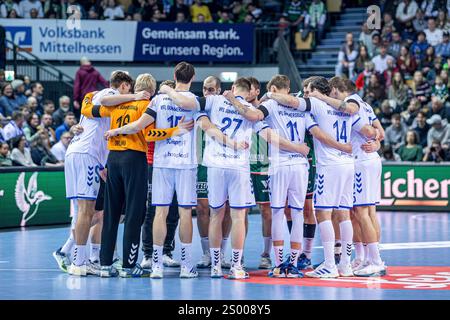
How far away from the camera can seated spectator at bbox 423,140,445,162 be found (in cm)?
2172

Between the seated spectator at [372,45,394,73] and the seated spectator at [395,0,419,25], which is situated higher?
the seated spectator at [395,0,419,25]

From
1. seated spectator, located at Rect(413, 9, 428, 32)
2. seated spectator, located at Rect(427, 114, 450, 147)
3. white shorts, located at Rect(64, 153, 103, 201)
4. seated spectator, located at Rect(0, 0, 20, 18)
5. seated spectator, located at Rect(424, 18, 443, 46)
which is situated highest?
seated spectator, located at Rect(0, 0, 20, 18)

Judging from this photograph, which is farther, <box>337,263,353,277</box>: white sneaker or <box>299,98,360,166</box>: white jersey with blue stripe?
<box>337,263,353,277</box>: white sneaker

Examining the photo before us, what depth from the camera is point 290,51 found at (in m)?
26.9

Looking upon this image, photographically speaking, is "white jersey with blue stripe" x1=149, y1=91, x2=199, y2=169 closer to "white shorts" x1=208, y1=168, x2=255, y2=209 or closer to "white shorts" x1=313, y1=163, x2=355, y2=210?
"white shorts" x1=208, y1=168, x2=255, y2=209

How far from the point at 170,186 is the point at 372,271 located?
2.54 m

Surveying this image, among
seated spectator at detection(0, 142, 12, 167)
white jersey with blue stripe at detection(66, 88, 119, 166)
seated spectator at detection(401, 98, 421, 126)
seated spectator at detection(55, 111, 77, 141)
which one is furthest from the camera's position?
seated spectator at detection(401, 98, 421, 126)

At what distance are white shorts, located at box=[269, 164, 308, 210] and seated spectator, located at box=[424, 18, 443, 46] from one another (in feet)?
45.7

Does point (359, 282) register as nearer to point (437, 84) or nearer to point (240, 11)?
point (437, 84)

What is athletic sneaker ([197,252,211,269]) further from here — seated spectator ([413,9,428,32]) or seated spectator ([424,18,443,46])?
seated spectator ([413,9,428,32])

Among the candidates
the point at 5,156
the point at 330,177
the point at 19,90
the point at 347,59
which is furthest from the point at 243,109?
the point at 347,59

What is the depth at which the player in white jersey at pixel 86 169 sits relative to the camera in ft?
39.6

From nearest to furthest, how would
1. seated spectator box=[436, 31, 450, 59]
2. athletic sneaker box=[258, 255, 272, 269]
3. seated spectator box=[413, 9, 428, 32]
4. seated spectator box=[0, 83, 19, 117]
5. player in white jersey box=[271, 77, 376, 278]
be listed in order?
player in white jersey box=[271, 77, 376, 278]
athletic sneaker box=[258, 255, 272, 269]
seated spectator box=[0, 83, 19, 117]
seated spectator box=[436, 31, 450, 59]
seated spectator box=[413, 9, 428, 32]

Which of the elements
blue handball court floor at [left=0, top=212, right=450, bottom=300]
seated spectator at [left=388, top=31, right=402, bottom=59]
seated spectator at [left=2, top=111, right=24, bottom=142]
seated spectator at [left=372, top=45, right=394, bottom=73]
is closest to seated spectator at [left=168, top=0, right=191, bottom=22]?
seated spectator at [left=372, top=45, right=394, bottom=73]
